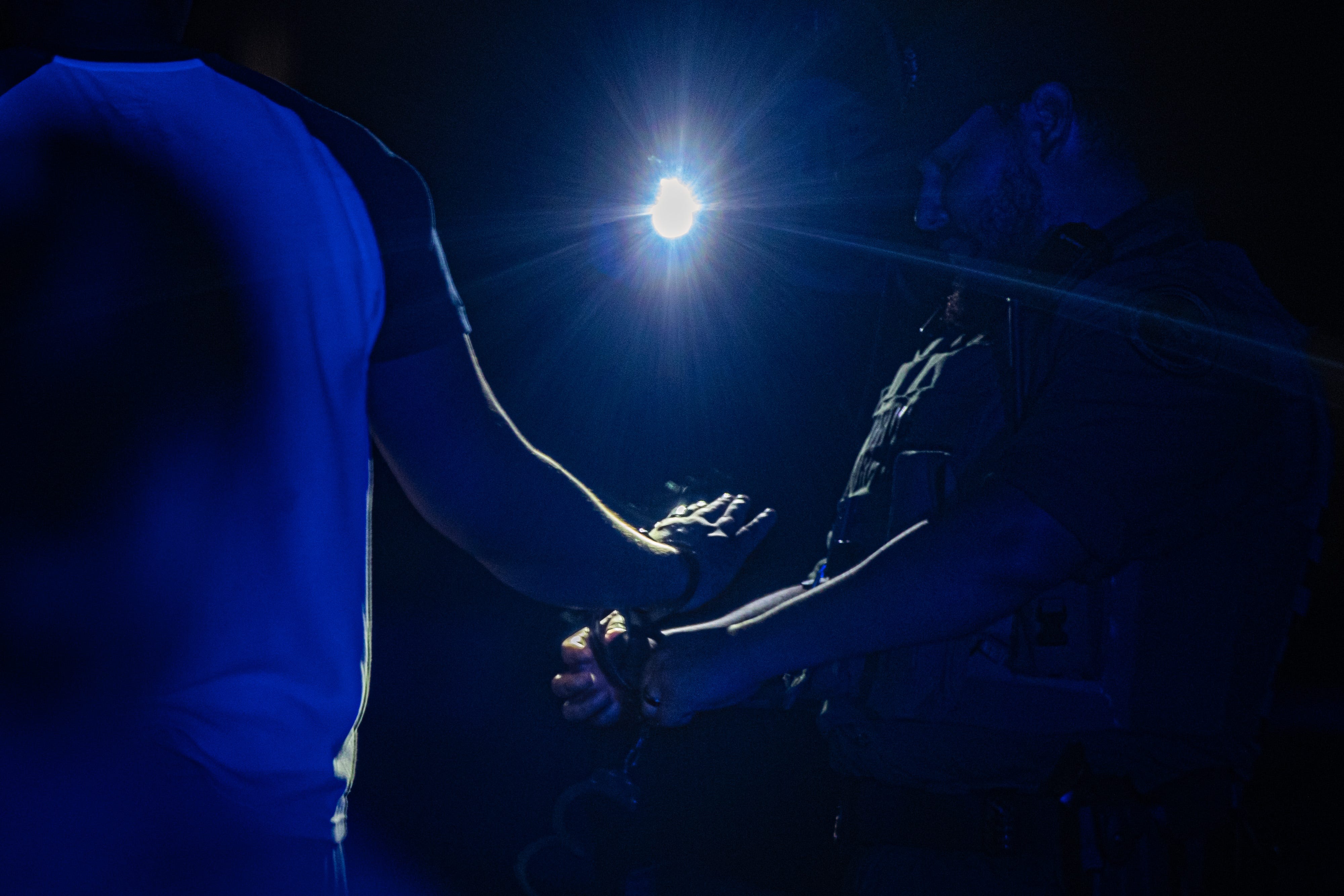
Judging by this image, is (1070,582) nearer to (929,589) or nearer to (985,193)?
(929,589)

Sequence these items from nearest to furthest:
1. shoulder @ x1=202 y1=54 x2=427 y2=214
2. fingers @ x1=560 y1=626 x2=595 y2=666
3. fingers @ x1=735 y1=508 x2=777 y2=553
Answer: shoulder @ x1=202 y1=54 x2=427 y2=214 < fingers @ x1=735 y1=508 x2=777 y2=553 < fingers @ x1=560 y1=626 x2=595 y2=666

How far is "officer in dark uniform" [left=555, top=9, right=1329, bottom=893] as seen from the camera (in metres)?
1.34

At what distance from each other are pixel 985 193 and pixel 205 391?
66.4 inches

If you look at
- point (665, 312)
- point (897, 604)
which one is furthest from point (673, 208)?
point (897, 604)

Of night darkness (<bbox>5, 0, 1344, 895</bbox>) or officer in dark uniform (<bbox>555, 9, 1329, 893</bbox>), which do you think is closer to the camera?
officer in dark uniform (<bbox>555, 9, 1329, 893</bbox>)

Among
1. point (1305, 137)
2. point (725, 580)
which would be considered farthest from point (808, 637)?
point (1305, 137)

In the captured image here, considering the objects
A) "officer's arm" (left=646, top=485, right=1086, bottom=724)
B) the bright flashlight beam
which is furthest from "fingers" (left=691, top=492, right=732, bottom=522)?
the bright flashlight beam

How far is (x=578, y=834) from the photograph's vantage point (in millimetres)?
2785

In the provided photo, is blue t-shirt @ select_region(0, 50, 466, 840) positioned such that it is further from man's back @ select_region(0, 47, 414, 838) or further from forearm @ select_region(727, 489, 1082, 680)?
forearm @ select_region(727, 489, 1082, 680)

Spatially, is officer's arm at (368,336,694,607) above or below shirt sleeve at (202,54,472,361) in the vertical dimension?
below

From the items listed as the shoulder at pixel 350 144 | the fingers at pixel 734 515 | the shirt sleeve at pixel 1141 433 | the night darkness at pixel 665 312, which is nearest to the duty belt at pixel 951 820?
the shirt sleeve at pixel 1141 433

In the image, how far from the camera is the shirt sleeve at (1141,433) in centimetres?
131

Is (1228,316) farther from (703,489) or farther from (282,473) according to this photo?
(282,473)

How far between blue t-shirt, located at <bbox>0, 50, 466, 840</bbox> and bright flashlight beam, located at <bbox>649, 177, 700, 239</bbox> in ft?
6.98
